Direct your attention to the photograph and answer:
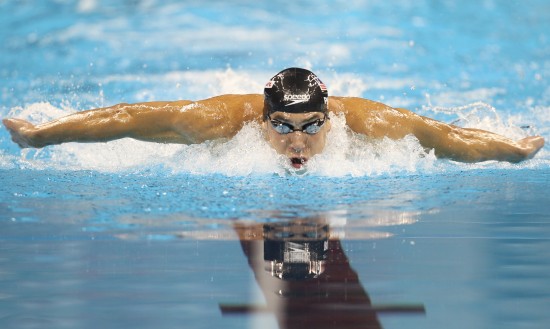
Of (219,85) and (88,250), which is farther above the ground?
(219,85)

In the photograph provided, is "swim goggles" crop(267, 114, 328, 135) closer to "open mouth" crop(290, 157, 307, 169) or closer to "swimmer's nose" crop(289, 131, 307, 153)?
"swimmer's nose" crop(289, 131, 307, 153)

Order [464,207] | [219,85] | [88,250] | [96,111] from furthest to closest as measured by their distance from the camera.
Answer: [219,85]
[96,111]
[464,207]
[88,250]

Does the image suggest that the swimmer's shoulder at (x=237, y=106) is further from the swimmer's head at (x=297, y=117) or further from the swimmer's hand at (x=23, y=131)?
the swimmer's hand at (x=23, y=131)

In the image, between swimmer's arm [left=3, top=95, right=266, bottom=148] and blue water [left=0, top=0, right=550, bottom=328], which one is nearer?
blue water [left=0, top=0, right=550, bottom=328]

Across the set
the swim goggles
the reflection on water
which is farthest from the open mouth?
the reflection on water

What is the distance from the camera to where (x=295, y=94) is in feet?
14.2

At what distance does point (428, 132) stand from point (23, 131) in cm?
231

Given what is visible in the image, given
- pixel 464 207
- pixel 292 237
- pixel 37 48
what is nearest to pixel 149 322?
pixel 292 237

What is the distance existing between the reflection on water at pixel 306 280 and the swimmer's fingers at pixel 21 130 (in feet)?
7.74

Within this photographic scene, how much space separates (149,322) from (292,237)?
0.92m

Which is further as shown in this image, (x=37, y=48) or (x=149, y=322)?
(x=37, y=48)

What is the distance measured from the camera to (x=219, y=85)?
8.58 meters

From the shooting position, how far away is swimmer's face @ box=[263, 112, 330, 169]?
169 inches

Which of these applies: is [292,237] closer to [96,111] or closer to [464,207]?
[464,207]
